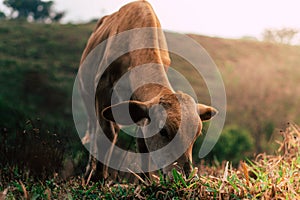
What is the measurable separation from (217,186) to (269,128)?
589 inches

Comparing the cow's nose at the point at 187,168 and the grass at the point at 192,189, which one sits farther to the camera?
the cow's nose at the point at 187,168

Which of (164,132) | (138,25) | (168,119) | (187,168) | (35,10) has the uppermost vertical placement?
(138,25)

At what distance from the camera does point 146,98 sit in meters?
6.13

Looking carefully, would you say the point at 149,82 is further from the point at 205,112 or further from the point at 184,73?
the point at 184,73

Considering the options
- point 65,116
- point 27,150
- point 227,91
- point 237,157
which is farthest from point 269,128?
point 27,150

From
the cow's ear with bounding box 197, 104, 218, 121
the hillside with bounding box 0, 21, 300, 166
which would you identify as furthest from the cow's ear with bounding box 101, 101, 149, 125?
the hillside with bounding box 0, 21, 300, 166

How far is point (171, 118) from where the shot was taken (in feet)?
17.6

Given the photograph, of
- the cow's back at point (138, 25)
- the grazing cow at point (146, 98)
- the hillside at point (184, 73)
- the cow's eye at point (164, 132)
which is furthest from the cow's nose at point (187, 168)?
the hillside at point (184, 73)

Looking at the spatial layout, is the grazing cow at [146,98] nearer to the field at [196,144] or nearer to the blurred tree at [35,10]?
the field at [196,144]

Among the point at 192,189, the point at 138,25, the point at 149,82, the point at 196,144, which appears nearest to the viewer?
the point at 192,189

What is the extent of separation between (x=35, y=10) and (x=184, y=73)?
2487 centimetres

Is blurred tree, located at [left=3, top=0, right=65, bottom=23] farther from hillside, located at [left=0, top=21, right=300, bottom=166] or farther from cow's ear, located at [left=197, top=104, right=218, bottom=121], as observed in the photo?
cow's ear, located at [left=197, top=104, right=218, bottom=121]

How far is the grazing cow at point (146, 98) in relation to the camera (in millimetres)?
5383

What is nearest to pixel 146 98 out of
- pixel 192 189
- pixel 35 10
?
pixel 192 189
